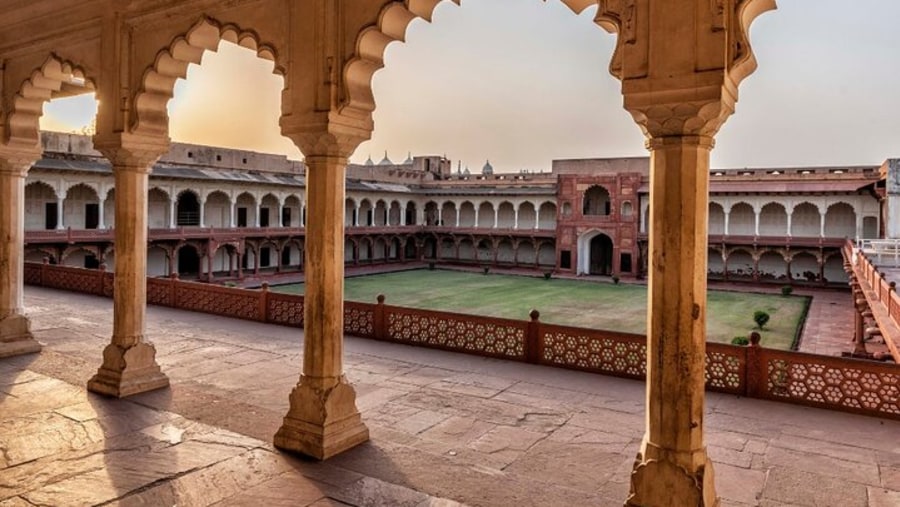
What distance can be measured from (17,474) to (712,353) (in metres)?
6.76

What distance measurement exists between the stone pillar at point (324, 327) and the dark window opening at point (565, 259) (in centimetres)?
3569

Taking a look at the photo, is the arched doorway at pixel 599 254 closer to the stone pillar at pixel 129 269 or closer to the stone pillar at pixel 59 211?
the stone pillar at pixel 59 211

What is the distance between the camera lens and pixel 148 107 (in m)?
6.58

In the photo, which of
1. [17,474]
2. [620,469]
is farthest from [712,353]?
[17,474]

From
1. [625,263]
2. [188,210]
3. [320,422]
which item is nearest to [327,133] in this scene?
[320,422]

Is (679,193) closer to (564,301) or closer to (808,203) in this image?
(564,301)

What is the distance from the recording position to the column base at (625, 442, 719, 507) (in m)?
3.59

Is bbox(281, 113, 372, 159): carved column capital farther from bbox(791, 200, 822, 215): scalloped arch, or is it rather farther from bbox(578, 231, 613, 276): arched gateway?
bbox(578, 231, 613, 276): arched gateway

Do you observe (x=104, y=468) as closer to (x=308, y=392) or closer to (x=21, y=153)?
(x=308, y=392)

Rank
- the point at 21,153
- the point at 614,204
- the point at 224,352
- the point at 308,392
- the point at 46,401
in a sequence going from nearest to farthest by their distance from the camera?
the point at 308,392 → the point at 46,401 → the point at 21,153 → the point at 224,352 → the point at 614,204

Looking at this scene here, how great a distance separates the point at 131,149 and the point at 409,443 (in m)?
4.23

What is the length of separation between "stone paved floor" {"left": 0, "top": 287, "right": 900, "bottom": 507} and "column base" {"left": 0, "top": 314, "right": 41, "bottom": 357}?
0.26 metres

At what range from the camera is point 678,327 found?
370 cm

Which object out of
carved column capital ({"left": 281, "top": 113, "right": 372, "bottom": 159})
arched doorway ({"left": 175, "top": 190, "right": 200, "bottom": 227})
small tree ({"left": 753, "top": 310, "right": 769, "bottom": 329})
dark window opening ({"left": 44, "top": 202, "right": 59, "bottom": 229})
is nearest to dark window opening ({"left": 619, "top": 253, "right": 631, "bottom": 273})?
small tree ({"left": 753, "top": 310, "right": 769, "bottom": 329})
